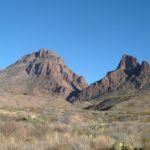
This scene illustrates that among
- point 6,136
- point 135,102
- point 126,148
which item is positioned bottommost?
point 126,148

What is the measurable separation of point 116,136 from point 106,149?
165 inches

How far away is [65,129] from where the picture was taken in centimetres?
1917

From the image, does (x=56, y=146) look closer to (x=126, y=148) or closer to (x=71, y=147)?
(x=71, y=147)

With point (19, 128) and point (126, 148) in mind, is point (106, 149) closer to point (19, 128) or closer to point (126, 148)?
point (126, 148)

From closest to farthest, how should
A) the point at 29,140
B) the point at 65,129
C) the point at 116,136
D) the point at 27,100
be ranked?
the point at 29,140 → the point at 116,136 → the point at 65,129 → the point at 27,100

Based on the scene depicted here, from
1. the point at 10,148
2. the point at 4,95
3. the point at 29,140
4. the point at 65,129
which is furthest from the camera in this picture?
the point at 4,95

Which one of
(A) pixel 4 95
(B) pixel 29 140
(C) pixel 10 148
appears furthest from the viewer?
(A) pixel 4 95

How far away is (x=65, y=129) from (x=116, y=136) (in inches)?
139

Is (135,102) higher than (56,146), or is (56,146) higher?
(135,102)

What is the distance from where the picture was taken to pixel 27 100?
154500 mm

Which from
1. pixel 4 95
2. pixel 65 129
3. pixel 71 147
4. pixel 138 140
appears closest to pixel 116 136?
pixel 138 140

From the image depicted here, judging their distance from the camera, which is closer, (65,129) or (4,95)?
(65,129)

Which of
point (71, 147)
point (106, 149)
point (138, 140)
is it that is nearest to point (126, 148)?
point (106, 149)

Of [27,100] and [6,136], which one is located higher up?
[27,100]
